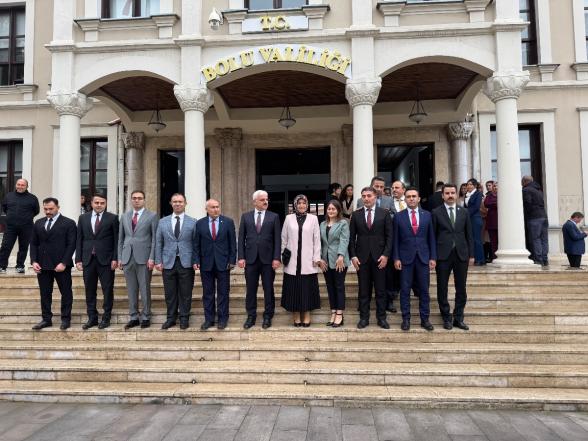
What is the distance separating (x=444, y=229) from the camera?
247 inches

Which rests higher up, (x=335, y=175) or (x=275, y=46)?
(x=275, y=46)

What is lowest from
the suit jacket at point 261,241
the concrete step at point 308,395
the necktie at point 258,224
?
the concrete step at point 308,395

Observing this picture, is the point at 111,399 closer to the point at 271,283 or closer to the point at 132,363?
the point at 132,363

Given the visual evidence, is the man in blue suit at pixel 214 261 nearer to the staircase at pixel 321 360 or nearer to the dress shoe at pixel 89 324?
the staircase at pixel 321 360

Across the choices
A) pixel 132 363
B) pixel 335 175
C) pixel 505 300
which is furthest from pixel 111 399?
pixel 335 175

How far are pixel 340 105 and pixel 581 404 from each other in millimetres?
9174

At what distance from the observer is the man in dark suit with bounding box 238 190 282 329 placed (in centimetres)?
636

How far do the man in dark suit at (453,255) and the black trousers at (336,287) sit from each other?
4.23 feet

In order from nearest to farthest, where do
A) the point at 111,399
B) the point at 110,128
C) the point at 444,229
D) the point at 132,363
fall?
the point at 111,399 → the point at 132,363 → the point at 444,229 → the point at 110,128

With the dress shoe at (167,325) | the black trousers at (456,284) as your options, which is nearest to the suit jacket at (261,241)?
the dress shoe at (167,325)

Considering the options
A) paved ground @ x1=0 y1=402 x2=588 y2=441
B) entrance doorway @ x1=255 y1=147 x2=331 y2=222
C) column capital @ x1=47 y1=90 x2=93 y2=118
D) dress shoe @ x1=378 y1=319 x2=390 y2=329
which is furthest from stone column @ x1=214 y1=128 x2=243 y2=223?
paved ground @ x1=0 y1=402 x2=588 y2=441

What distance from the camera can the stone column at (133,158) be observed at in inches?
498

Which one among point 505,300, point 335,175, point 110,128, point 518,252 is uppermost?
point 110,128

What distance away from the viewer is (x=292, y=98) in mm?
11680
